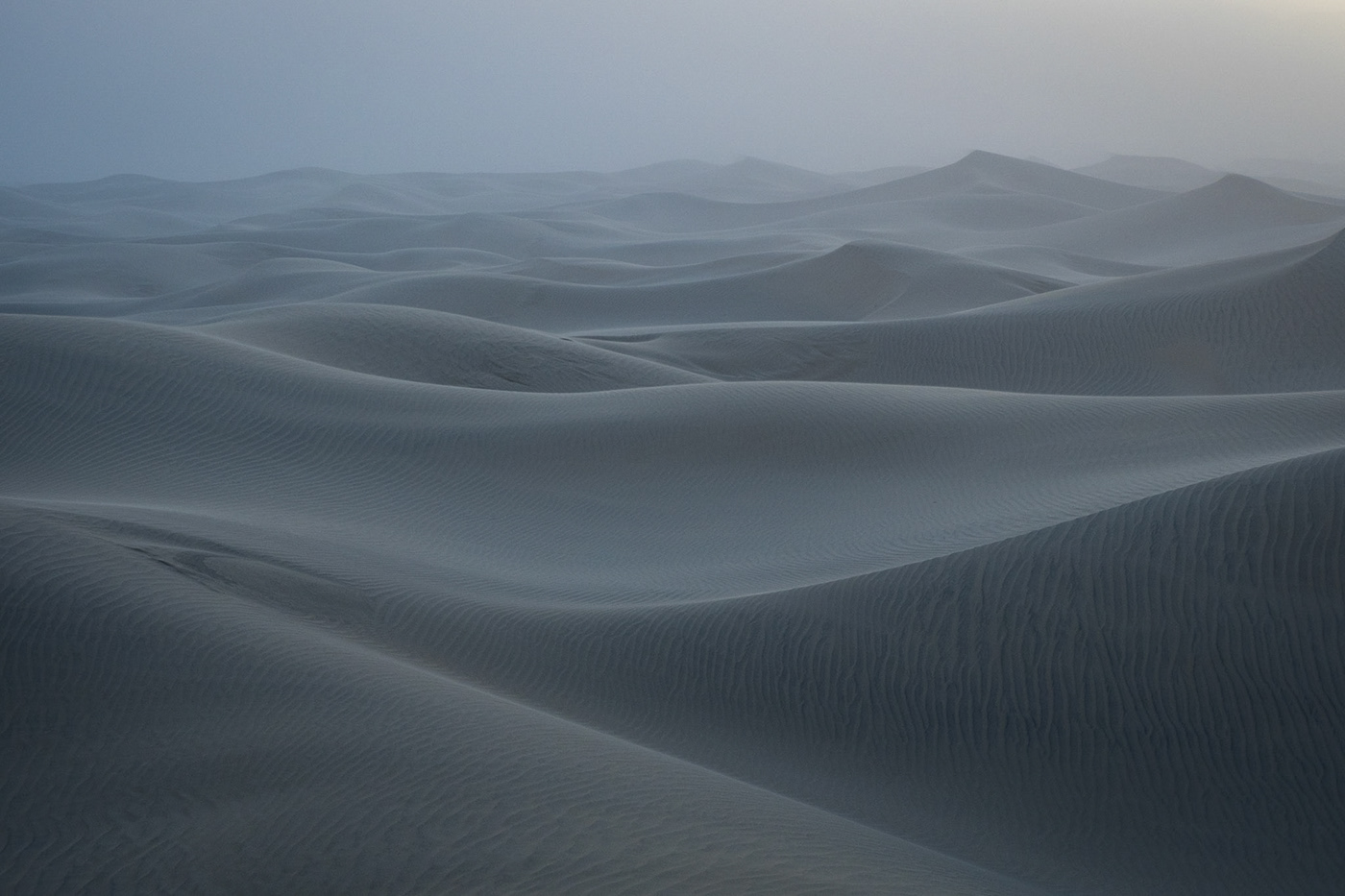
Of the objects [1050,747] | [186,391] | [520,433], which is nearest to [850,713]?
[1050,747]

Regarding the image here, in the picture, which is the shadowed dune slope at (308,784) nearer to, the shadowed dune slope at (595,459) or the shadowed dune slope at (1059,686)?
the shadowed dune slope at (1059,686)

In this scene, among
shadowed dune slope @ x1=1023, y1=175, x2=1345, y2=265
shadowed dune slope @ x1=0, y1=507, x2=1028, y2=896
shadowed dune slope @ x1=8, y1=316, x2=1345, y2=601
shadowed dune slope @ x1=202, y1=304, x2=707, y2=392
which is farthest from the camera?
shadowed dune slope @ x1=1023, y1=175, x2=1345, y2=265

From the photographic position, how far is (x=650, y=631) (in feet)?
10.5

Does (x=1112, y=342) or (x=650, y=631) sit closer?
(x=650, y=631)

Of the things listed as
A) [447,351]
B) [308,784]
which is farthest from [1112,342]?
[308,784]

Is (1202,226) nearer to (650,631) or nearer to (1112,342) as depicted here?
(1112,342)

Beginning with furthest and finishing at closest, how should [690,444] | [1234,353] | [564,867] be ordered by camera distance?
1. [1234,353]
2. [690,444]
3. [564,867]

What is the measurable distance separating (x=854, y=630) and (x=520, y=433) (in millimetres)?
2393

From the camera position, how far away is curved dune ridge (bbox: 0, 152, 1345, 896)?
2.04m

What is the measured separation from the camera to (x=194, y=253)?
63.0 ft

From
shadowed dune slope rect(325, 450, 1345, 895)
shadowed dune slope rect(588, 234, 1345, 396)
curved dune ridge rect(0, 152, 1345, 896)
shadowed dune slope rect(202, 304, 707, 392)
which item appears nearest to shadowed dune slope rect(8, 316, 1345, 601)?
curved dune ridge rect(0, 152, 1345, 896)

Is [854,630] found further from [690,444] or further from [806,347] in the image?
[806,347]

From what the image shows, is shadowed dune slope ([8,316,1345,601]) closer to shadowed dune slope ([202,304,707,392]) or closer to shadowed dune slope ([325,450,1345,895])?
shadowed dune slope ([325,450,1345,895])

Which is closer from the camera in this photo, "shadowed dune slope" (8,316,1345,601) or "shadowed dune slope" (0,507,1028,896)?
"shadowed dune slope" (0,507,1028,896)
